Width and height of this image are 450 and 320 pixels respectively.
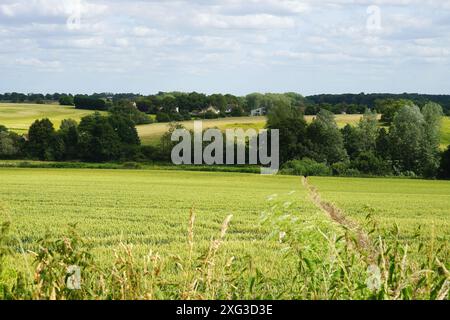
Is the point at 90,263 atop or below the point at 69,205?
atop

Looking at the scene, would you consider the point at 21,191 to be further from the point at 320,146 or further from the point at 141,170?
the point at 320,146

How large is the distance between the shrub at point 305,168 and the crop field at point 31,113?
33.2 metres

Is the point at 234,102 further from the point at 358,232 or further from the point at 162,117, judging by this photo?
the point at 358,232

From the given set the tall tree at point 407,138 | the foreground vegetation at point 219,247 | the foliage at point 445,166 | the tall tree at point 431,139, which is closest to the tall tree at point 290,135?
the tall tree at point 407,138

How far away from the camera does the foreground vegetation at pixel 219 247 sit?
428 cm

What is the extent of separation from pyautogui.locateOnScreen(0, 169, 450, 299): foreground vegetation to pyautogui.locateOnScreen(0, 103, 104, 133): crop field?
2000 inches

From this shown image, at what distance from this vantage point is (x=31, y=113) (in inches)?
4026

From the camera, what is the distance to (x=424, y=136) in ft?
252

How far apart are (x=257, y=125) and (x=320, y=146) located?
13664 millimetres

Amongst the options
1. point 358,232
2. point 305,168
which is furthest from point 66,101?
point 358,232

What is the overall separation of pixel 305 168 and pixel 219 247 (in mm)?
59886

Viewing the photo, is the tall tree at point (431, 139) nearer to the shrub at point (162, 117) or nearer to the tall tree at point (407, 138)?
the tall tree at point (407, 138)

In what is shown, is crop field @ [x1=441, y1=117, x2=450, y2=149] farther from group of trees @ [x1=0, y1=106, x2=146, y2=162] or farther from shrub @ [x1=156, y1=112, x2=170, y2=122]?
shrub @ [x1=156, y1=112, x2=170, y2=122]
